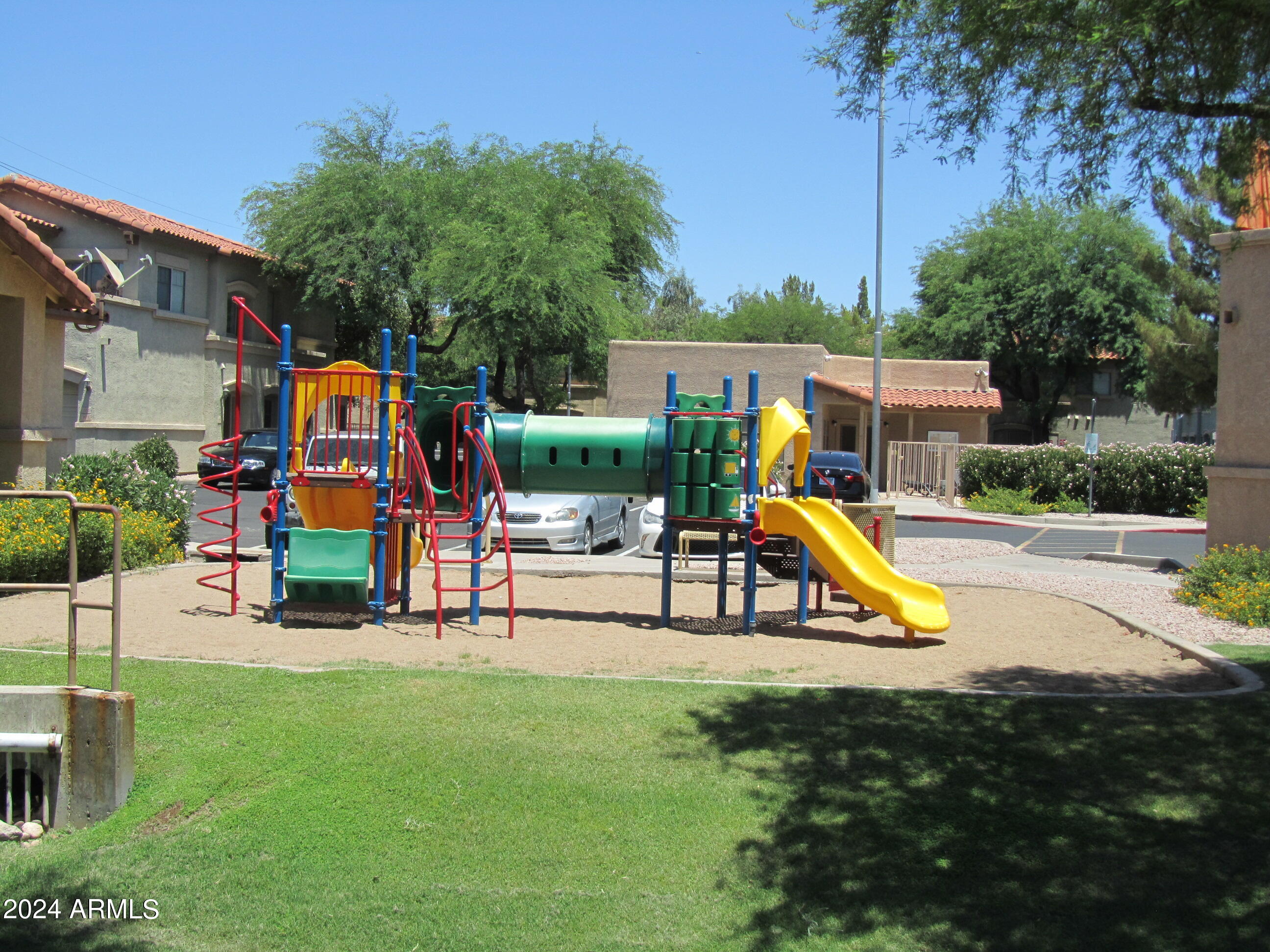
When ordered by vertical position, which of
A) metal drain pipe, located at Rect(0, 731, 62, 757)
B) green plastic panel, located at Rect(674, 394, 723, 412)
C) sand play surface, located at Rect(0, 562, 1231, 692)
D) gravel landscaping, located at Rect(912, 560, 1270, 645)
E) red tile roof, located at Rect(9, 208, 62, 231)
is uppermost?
red tile roof, located at Rect(9, 208, 62, 231)

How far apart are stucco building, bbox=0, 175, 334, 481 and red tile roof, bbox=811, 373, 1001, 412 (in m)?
19.3

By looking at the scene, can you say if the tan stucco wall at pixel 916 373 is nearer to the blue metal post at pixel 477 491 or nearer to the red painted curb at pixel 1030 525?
the red painted curb at pixel 1030 525

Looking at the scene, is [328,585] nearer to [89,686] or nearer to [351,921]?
[89,686]

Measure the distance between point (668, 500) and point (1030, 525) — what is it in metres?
18.0

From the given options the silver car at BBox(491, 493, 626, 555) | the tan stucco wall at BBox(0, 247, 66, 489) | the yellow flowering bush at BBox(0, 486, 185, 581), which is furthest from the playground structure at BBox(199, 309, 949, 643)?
the silver car at BBox(491, 493, 626, 555)

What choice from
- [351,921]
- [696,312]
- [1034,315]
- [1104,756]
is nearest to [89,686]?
[351,921]

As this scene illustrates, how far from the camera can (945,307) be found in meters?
48.1

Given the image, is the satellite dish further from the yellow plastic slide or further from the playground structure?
the yellow plastic slide

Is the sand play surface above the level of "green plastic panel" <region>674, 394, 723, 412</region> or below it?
below

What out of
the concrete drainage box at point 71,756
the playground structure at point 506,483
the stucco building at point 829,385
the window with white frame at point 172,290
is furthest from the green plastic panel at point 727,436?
the window with white frame at point 172,290

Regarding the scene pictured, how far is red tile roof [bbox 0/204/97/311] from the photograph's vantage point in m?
12.3

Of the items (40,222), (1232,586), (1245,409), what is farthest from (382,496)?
(40,222)

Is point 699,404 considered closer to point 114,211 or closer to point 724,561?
point 724,561

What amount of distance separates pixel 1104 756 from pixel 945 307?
145 ft
